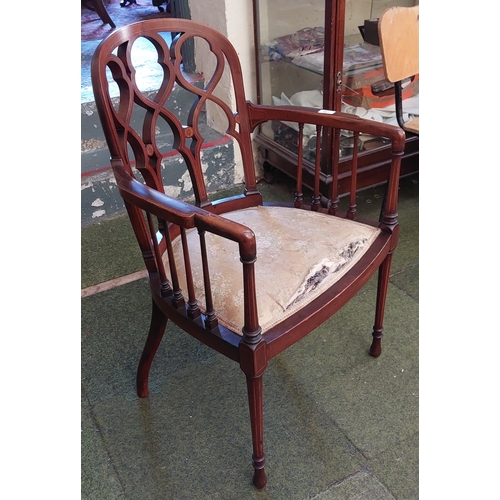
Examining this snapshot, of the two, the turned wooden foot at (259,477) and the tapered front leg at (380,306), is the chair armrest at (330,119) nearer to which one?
the tapered front leg at (380,306)

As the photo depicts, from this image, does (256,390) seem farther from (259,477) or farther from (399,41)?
(399,41)

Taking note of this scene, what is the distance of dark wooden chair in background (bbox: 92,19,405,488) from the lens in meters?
1.06

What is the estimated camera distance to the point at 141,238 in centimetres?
124

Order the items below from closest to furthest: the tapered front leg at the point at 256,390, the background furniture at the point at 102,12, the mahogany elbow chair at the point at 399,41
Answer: the tapered front leg at the point at 256,390, the mahogany elbow chair at the point at 399,41, the background furniture at the point at 102,12

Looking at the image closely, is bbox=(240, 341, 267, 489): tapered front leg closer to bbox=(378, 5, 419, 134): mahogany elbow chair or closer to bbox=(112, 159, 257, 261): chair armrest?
bbox=(112, 159, 257, 261): chair armrest

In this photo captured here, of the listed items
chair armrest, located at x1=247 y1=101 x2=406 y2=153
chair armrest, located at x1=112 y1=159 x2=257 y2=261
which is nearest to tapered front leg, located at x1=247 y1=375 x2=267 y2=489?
chair armrest, located at x1=112 y1=159 x2=257 y2=261

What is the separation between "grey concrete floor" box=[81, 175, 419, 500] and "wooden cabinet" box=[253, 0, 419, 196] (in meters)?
0.59

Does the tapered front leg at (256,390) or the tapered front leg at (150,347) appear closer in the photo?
the tapered front leg at (256,390)

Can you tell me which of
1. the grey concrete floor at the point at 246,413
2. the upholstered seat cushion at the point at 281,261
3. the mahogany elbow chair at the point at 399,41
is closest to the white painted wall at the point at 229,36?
the mahogany elbow chair at the point at 399,41

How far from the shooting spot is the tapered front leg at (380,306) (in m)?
1.46

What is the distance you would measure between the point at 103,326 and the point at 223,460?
661 millimetres

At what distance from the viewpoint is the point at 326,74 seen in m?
1.91

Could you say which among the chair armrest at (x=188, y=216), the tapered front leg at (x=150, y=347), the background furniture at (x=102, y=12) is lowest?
the tapered front leg at (x=150, y=347)

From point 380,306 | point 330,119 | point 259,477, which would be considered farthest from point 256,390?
point 330,119
